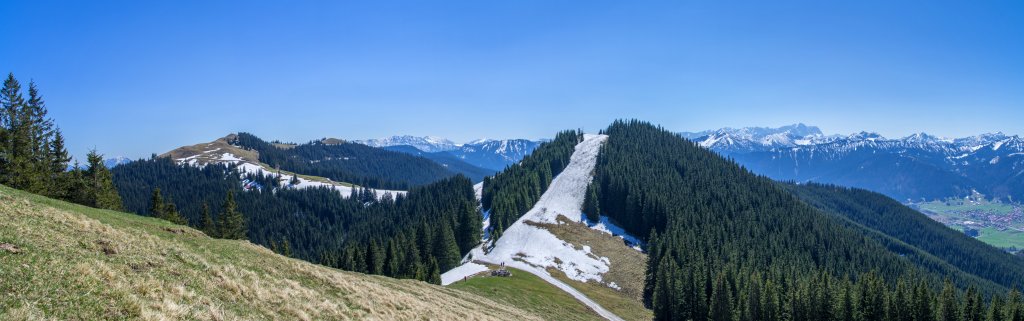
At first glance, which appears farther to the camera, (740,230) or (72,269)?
(740,230)

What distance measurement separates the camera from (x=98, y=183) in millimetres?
65562

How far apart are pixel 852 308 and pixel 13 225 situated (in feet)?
261

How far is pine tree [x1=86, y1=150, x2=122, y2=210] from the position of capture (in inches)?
2516

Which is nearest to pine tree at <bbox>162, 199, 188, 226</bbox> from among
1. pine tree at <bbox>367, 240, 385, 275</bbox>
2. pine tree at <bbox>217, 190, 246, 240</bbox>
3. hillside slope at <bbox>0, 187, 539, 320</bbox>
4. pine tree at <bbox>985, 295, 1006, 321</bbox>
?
pine tree at <bbox>217, 190, 246, 240</bbox>

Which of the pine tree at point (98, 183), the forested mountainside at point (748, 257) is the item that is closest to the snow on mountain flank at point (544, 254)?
the forested mountainside at point (748, 257)

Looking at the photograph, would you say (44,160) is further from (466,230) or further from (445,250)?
(466,230)

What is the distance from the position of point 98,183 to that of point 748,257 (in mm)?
121441

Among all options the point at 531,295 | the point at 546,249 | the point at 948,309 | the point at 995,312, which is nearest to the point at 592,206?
the point at 546,249

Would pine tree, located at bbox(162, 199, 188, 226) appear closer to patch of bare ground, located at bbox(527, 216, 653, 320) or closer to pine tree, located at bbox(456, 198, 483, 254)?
pine tree, located at bbox(456, 198, 483, 254)

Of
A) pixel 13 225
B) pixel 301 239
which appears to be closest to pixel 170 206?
pixel 13 225

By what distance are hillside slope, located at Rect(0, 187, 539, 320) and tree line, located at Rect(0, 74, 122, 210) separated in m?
40.1

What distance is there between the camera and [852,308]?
205ft

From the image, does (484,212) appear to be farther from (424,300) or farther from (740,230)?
(424,300)

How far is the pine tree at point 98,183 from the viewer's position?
210ft
